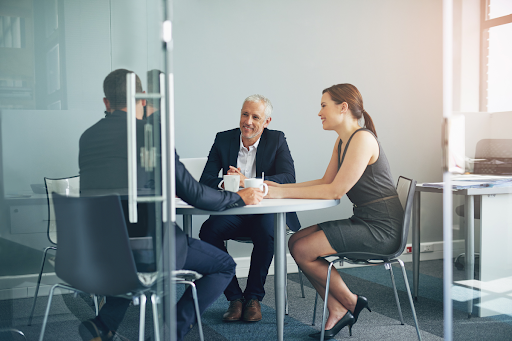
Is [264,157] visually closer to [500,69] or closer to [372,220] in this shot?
[372,220]

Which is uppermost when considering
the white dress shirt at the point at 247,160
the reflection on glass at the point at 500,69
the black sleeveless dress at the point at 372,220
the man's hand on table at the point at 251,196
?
the reflection on glass at the point at 500,69

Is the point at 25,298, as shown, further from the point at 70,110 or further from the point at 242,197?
the point at 242,197

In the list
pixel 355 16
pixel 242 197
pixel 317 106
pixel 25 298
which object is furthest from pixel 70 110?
pixel 355 16

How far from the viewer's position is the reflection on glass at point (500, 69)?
1.89 metres

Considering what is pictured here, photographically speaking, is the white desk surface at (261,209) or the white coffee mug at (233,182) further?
the white coffee mug at (233,182)

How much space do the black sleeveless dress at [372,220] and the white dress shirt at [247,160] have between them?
70 cm

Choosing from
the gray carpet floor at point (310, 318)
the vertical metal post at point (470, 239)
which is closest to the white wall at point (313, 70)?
the gray carpet floor at point (310, 318)

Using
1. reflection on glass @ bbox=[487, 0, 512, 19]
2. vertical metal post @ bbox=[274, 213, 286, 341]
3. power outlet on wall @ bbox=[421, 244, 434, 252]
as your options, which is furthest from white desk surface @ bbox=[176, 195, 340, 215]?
power outlet on wall @ bbox=[421, 244, 434, 252]

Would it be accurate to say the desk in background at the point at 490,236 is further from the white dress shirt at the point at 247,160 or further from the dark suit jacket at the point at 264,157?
the white dress shirt at the point at 247,160

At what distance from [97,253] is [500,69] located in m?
1.73

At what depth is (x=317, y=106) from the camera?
12.9 ft

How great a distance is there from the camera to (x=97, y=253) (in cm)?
146

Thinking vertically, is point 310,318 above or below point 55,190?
below

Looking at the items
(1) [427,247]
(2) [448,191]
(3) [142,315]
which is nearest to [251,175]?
(2) [448,191]
